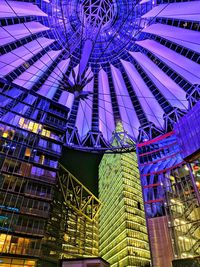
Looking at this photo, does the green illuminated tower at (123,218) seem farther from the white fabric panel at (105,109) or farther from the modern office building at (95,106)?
the white fabric panel at (105,109)

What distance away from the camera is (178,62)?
3122 centimetres

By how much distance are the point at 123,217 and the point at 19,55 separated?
45.9 metres

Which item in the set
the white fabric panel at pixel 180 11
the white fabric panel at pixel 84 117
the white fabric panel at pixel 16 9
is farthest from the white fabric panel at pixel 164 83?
the white fabric panel at pixel 16 9

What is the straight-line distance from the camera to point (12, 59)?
105ft

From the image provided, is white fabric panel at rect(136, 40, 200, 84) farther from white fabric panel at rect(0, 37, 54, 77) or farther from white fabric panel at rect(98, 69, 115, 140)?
white fabric panel at rect(0, 37, 54, 77)

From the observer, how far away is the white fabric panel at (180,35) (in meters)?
28.4

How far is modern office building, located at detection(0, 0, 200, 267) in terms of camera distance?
95.5 ft

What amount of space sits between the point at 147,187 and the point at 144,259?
22749 mm

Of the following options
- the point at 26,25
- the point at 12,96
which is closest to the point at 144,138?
the point at 12,96

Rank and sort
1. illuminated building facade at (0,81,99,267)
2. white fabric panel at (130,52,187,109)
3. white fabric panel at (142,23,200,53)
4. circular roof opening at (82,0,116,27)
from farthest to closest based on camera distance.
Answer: circular roof opening at (82,0,116,27) → white fabric panel at (130,52,187,109) → white fabric panel at (142,23,200,53) → illuminated building facade at (0,81,99,267)

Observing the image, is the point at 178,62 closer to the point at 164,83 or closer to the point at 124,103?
the point at 164,83

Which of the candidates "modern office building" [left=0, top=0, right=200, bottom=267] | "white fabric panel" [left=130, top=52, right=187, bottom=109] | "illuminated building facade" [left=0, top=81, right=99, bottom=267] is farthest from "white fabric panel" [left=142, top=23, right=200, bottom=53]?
"illuminated building facade" [left=0, top=81, right=99, bottom=267]

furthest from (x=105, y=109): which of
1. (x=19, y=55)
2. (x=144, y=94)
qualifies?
(x=19, y=55)

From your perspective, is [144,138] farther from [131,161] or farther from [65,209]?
[131,161]
